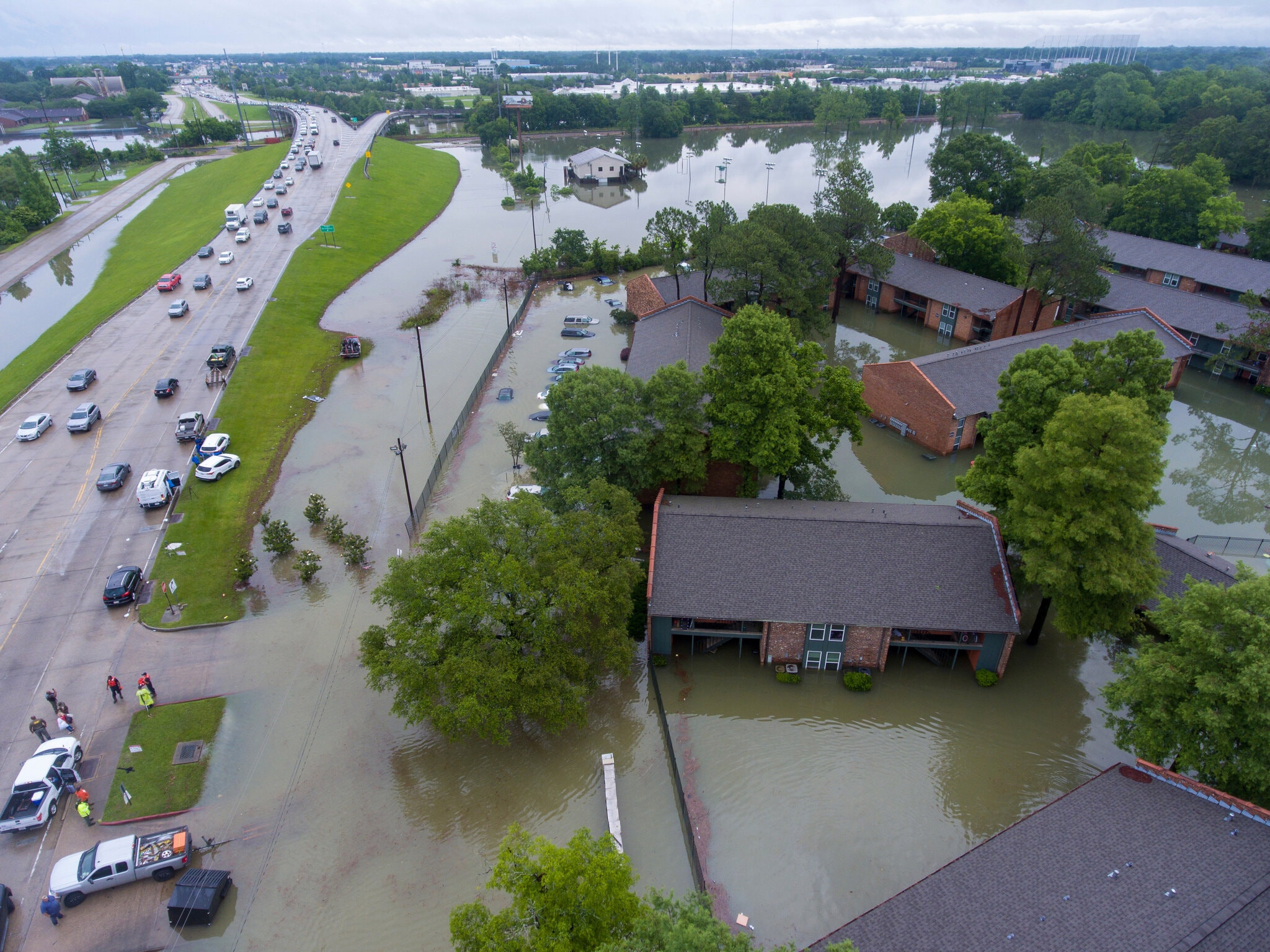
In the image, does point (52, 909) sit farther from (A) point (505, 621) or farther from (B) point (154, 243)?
(B) point (154, 243)

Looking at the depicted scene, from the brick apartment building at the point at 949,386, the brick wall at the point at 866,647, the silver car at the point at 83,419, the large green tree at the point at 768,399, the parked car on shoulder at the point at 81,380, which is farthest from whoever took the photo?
the parked car on shoulder at the point at 81,380

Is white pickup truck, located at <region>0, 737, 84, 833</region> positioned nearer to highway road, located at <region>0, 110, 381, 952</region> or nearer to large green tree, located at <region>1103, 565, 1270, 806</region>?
highway road, located at <region>0, 110, 381, 952</region>

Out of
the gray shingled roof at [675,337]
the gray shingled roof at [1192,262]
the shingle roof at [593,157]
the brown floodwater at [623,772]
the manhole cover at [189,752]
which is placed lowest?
the brown floodwater at [623,772]

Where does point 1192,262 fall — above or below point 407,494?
above

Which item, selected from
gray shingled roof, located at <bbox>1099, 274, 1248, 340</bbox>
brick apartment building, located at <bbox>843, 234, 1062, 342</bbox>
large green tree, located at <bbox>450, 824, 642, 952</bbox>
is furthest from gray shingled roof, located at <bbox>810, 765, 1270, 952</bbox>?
gray shingled roof, located at <bbox>1099, 274, 1248, 340</bbox>

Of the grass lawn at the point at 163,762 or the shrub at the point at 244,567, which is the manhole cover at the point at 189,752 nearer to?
the grass lawn at the point at 163,762

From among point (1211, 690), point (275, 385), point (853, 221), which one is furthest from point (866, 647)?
point (275, 385)

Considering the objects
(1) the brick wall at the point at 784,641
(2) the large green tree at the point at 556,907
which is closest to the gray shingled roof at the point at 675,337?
(1) the brick wall at the point at 784,641
